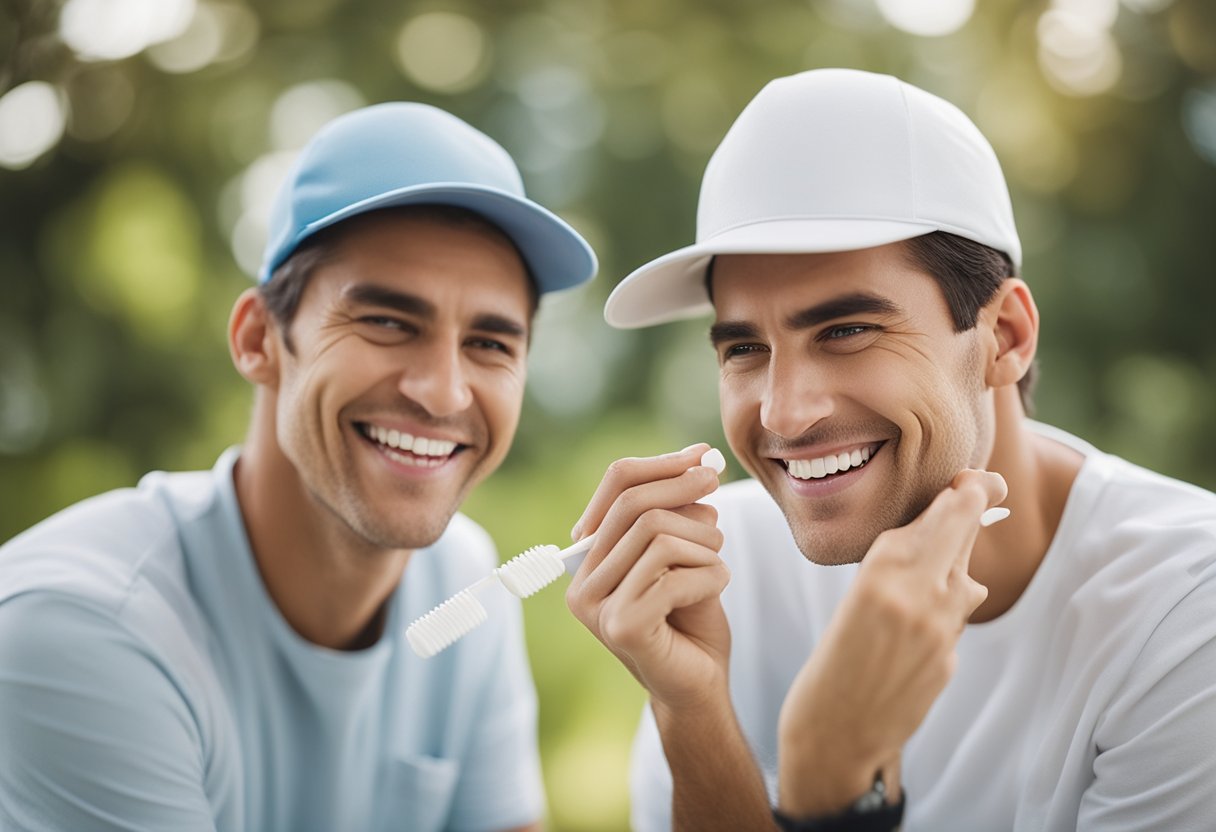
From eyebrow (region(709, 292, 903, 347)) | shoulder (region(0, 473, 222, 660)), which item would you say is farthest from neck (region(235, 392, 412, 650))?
eyebrow (region(709, 292, 903, 347))

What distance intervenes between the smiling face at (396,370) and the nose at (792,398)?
0.64m

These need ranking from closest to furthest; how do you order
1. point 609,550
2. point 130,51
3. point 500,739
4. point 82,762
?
point 609,550
point 82,762
point 500,739
point 130,51

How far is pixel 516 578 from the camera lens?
1648mm

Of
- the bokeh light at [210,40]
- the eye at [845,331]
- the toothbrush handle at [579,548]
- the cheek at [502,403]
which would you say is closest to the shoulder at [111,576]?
the cheek at [502,403]

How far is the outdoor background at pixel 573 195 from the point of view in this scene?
3.60 m

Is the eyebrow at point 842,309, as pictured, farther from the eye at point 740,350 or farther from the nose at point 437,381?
the nose at point 437,381

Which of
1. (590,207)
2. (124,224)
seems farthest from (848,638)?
(124,224)

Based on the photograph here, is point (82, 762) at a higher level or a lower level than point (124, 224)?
lower

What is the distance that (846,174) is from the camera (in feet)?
5.35

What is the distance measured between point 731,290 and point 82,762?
4.54 ft

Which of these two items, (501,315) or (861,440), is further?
(501,315)

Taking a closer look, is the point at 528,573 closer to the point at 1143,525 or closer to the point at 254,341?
the point at 254,341

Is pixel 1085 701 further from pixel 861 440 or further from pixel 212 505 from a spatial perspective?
pixel 212 505

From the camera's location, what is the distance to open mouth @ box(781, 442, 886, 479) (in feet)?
5.53
